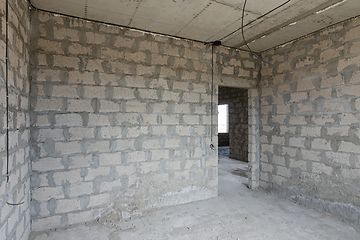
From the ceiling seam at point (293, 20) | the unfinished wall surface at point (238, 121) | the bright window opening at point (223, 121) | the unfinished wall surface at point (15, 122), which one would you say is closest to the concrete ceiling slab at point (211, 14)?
the ceiling seam at point (293, 20)

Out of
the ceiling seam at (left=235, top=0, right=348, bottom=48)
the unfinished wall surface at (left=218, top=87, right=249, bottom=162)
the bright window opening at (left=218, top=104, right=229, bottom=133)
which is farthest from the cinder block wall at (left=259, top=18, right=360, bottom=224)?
the bright window opening at (left=218, top=104, right=229, bottom=133)

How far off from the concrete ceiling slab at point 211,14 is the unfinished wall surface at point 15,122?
0.55 m

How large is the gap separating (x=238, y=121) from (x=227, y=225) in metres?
4.90

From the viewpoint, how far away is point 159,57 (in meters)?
3.12

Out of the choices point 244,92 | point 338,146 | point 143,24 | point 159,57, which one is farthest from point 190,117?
point 244,92

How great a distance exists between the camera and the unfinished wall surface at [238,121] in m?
6.83

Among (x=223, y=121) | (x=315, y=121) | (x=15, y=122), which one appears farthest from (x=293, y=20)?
(x=223, y=121)

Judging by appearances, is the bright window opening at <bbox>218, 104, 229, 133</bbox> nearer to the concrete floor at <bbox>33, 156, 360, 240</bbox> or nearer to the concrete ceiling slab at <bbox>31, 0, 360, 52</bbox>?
the concrete floor at <bbox>33, 156, 360, 240</bbox>

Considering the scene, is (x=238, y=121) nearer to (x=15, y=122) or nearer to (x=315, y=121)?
(x=315, y=121)

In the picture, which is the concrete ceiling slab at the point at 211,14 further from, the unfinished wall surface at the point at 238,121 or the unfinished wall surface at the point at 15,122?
the unfinished wall surface at the point at 238,121

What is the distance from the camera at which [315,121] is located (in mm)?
3080

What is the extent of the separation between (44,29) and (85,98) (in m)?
0.93

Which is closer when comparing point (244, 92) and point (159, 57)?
point (159, 57)

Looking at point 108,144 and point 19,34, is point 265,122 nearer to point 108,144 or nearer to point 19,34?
point 108,144
